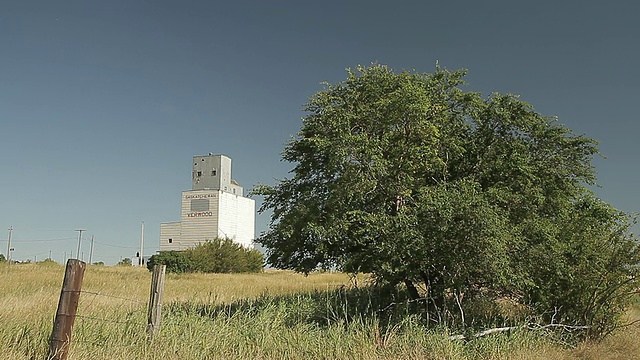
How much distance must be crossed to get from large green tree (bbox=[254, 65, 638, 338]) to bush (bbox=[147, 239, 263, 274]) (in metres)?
37.8

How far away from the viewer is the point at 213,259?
56.5 meters

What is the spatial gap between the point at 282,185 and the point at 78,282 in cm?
705

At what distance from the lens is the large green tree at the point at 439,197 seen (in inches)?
418

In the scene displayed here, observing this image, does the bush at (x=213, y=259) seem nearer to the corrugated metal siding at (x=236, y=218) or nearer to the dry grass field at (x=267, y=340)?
the corrugated metal siding at (x=236, y=218)

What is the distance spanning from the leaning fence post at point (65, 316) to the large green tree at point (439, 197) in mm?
5299

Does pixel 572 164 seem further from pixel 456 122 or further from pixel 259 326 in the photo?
pixel 259 326

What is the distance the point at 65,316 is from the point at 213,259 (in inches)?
2001

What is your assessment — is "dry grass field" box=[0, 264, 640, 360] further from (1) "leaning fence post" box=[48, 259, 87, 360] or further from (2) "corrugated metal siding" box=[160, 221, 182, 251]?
(2) "corrugated metal siding" box=[160, 221, 182, 251]

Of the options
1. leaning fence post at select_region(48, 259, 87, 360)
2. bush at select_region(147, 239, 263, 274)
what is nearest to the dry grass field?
leaning fence post at select_region(48, 259, 87, 360)

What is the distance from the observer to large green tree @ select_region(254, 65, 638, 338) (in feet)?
34.8

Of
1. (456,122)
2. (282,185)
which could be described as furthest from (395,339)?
(456,122)

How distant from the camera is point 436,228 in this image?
10469 mm

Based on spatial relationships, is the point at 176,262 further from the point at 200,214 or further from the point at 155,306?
the point at 155,306

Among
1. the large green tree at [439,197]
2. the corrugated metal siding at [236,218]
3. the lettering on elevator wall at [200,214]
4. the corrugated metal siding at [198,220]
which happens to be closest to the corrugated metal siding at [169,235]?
the corrugated metal siding at [198,220]
